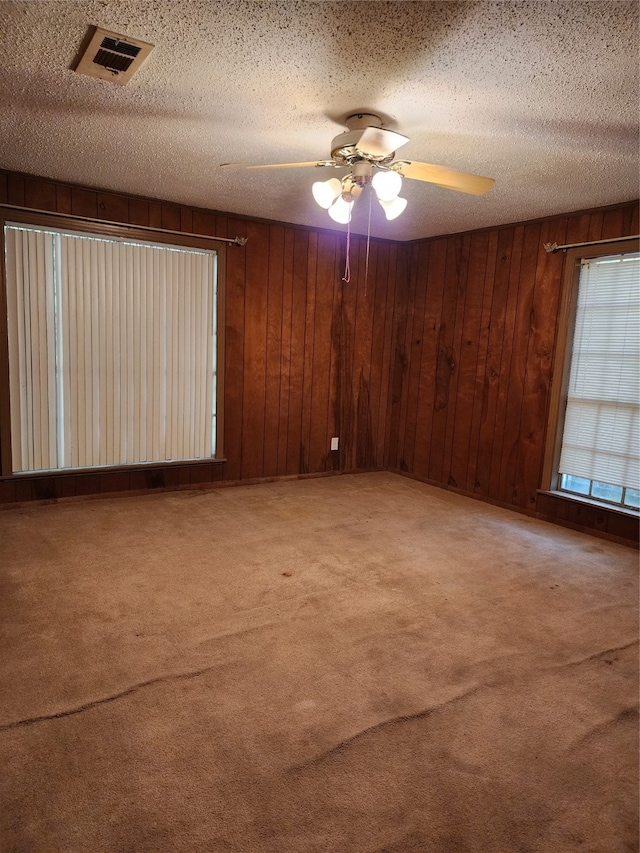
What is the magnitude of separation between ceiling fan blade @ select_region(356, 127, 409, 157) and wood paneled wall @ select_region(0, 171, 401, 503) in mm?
2344

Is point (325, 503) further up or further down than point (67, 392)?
further down

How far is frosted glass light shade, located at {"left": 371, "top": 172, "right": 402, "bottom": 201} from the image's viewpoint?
2.45 metres

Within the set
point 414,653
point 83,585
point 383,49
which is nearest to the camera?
point 383,49

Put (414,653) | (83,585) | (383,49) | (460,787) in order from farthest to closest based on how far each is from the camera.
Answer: (83,585), (414,653), (383,49), (460,787)

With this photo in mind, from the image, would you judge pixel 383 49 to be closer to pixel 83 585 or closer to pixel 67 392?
pixel 83 585

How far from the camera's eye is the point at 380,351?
5.45m

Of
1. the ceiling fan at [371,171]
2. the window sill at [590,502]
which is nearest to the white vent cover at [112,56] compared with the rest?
the ceiling fan at [371,171]

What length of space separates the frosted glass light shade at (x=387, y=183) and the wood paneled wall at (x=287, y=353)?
2270mm

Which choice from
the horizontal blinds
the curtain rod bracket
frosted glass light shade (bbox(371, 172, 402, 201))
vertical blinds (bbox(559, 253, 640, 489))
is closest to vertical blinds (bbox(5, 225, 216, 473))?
the horizontal blinds

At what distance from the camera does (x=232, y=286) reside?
457 centimetres

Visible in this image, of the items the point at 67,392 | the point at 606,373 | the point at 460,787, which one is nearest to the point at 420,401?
the point at 606,373

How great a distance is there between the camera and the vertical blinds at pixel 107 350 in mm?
3807

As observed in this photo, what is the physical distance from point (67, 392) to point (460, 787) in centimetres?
351

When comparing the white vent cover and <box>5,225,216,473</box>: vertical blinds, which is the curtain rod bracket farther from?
the white vent cover
